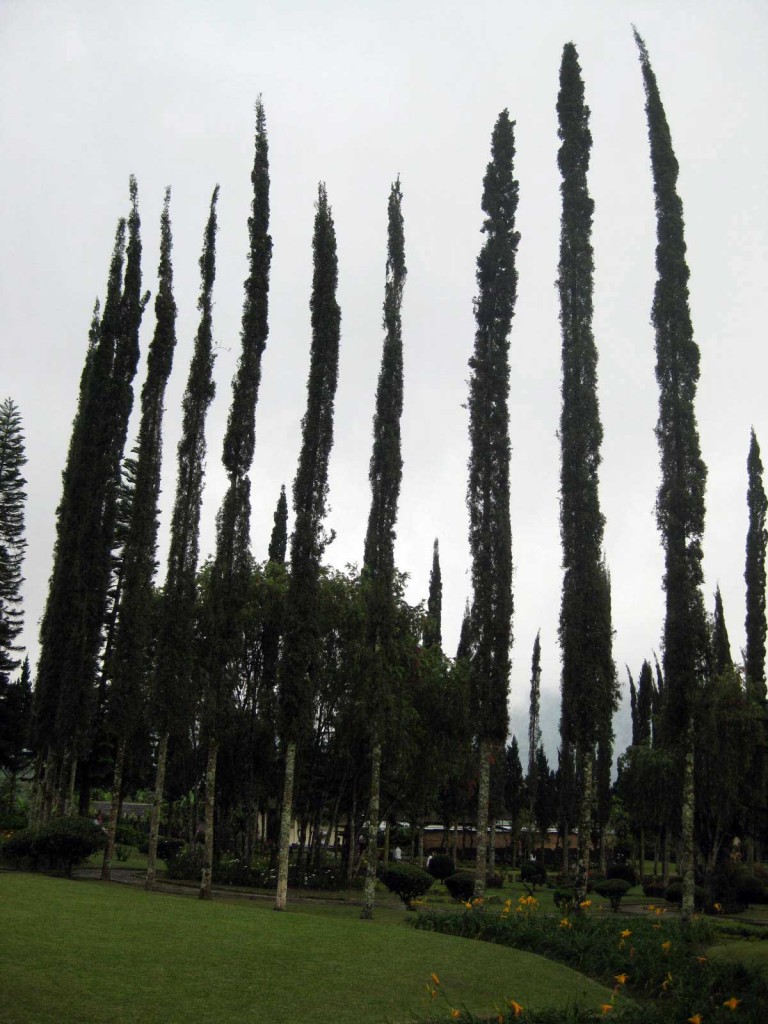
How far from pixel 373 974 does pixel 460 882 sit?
15.1 meters

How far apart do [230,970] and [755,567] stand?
44.0m

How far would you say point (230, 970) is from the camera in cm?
1185

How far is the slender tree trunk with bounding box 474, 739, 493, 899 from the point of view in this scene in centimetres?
2370

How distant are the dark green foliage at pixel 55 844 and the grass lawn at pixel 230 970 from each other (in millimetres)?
6731

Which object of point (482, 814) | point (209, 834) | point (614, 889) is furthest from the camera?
point (614, 889)

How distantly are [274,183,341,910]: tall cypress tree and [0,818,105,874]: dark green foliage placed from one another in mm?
5900

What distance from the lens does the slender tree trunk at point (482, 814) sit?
23.7m

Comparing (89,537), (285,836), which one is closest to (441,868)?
(285,836)

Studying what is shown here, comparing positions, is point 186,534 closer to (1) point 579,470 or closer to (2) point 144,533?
(2) point 144,533

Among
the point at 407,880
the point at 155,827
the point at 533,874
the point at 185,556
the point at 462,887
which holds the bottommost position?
the point at 533,874

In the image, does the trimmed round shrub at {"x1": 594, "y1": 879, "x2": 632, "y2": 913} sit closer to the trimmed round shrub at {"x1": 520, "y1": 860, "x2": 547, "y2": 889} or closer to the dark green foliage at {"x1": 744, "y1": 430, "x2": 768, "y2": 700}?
the trimmed round shrub at {"x1": 520, "y1": 860, "x2": 547, "y2": 889}

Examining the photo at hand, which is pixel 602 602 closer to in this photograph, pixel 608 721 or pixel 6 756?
pixel 608 721

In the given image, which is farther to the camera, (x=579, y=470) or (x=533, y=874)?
(x=533, y=874)

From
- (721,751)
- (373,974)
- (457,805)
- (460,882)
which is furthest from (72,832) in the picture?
(457,805)
